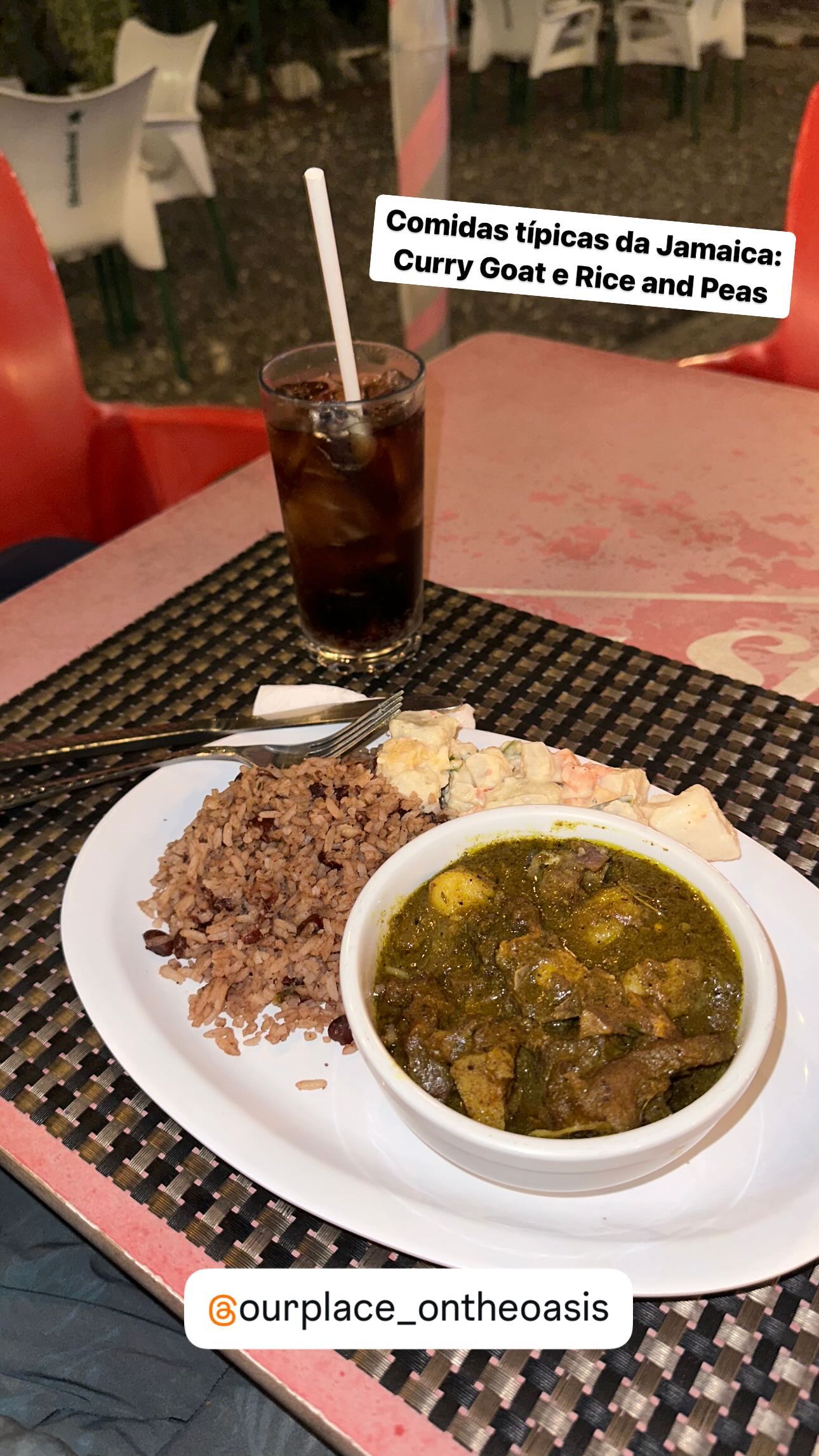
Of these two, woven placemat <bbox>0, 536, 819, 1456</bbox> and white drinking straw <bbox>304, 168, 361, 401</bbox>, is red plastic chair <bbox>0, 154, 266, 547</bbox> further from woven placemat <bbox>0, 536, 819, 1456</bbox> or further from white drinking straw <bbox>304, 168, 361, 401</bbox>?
white drinking straw <bbox>304, 168, 361, 401</bbox>

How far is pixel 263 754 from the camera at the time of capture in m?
1.27

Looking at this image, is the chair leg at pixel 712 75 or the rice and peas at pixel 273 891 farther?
the chair leg at pixel 712 75

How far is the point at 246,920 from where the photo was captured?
3.56 feet

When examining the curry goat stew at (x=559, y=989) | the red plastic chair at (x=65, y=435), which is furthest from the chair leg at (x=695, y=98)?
the curry goat stew at (x=559, y=989)

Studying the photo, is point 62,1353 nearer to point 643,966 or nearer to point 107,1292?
point 107,1292

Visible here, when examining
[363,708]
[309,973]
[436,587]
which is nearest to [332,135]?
[436,587]

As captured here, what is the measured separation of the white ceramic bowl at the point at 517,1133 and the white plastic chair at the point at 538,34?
4.06m

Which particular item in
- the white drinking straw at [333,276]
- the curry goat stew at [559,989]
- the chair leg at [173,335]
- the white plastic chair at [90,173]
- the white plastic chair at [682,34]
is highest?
the white drinking straw at [333,276]

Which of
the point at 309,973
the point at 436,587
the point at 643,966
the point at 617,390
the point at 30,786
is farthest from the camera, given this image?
the point at 617,390

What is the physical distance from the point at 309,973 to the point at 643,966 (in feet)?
0.96

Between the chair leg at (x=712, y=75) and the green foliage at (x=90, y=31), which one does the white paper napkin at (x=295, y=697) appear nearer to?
the chair leg at (x=712, y=75)

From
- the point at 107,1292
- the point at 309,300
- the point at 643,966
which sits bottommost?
the point at 309,300

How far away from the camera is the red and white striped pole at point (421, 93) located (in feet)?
9.70

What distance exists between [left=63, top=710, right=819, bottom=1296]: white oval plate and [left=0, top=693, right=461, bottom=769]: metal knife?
22 cm
